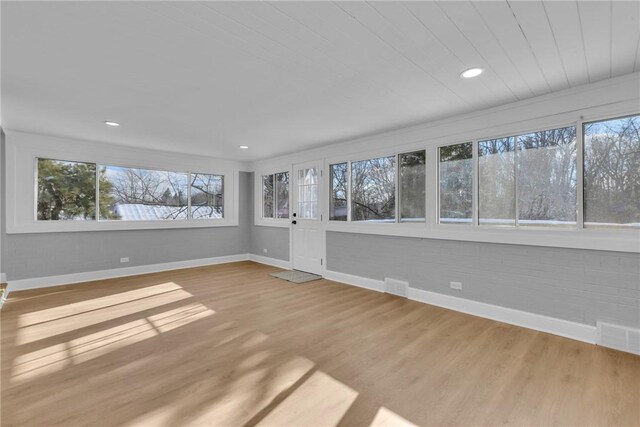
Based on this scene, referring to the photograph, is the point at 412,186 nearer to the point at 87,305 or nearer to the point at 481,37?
the point at 481,37

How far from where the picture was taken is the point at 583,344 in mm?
2877

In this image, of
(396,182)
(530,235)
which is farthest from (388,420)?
(396,182)

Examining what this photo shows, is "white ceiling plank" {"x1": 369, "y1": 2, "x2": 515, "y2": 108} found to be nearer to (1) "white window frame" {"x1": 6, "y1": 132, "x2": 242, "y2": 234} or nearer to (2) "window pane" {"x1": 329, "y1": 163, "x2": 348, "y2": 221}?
(2) "window pane" {"x1": 329, "y1": 163, "x2": 348, "y2": 221}

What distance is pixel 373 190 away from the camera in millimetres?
5008

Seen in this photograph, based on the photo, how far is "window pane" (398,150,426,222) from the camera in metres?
4.32

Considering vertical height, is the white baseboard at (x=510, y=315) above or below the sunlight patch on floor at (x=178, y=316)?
above

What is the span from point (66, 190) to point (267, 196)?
12.7 feet

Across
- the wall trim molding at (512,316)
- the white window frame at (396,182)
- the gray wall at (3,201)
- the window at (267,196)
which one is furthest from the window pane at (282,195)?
the gray wall at (3,201)

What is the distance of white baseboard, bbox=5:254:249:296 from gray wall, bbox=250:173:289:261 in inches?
31.4

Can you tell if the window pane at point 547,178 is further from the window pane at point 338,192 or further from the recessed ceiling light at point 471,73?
the window pane at point 338,192

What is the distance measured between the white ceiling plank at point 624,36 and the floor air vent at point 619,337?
2.40m

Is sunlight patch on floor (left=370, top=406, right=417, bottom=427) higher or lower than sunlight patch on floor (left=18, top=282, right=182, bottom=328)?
lower

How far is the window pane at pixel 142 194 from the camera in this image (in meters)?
5.61

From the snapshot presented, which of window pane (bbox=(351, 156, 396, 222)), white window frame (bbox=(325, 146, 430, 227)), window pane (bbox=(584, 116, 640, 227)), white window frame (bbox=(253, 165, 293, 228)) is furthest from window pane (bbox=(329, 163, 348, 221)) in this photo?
window pane (bbox=(584, 116, 640, 227))
